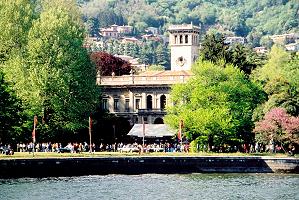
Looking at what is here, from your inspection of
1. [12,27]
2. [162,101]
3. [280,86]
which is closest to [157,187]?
[12,27]

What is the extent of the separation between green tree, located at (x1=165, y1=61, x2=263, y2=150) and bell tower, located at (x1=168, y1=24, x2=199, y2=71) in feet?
135

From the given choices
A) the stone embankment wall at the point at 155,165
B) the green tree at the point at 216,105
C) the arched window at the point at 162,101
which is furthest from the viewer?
the arched window at the point at 162,101

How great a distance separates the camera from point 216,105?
107 meters

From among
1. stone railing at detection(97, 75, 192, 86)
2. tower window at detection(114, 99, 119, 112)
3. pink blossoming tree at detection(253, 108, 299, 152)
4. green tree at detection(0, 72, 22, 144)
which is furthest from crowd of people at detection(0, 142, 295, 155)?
tower window at detection(114, 99, 119, 112)

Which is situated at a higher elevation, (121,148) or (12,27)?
(12,27)

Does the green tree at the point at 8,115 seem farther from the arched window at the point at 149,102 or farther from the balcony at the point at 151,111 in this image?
the arched window at the point at 149,102

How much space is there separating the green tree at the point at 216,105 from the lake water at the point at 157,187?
15.6m

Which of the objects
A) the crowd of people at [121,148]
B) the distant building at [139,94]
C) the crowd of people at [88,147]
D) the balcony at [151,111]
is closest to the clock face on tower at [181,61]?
the distant building at [139,94]

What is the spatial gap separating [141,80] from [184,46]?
1854 centimetres

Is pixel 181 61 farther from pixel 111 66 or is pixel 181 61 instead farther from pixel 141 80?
pixel 141 80

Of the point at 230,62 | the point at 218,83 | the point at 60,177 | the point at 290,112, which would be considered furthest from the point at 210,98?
the point at 60,177

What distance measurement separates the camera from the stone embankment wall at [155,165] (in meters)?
85.2

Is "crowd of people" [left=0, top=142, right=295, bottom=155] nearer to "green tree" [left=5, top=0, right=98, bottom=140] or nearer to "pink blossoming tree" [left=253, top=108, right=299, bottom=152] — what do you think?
"pink blossoming tree" [left=253, top=108, right=299, bottom=152]

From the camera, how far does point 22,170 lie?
83.0m
